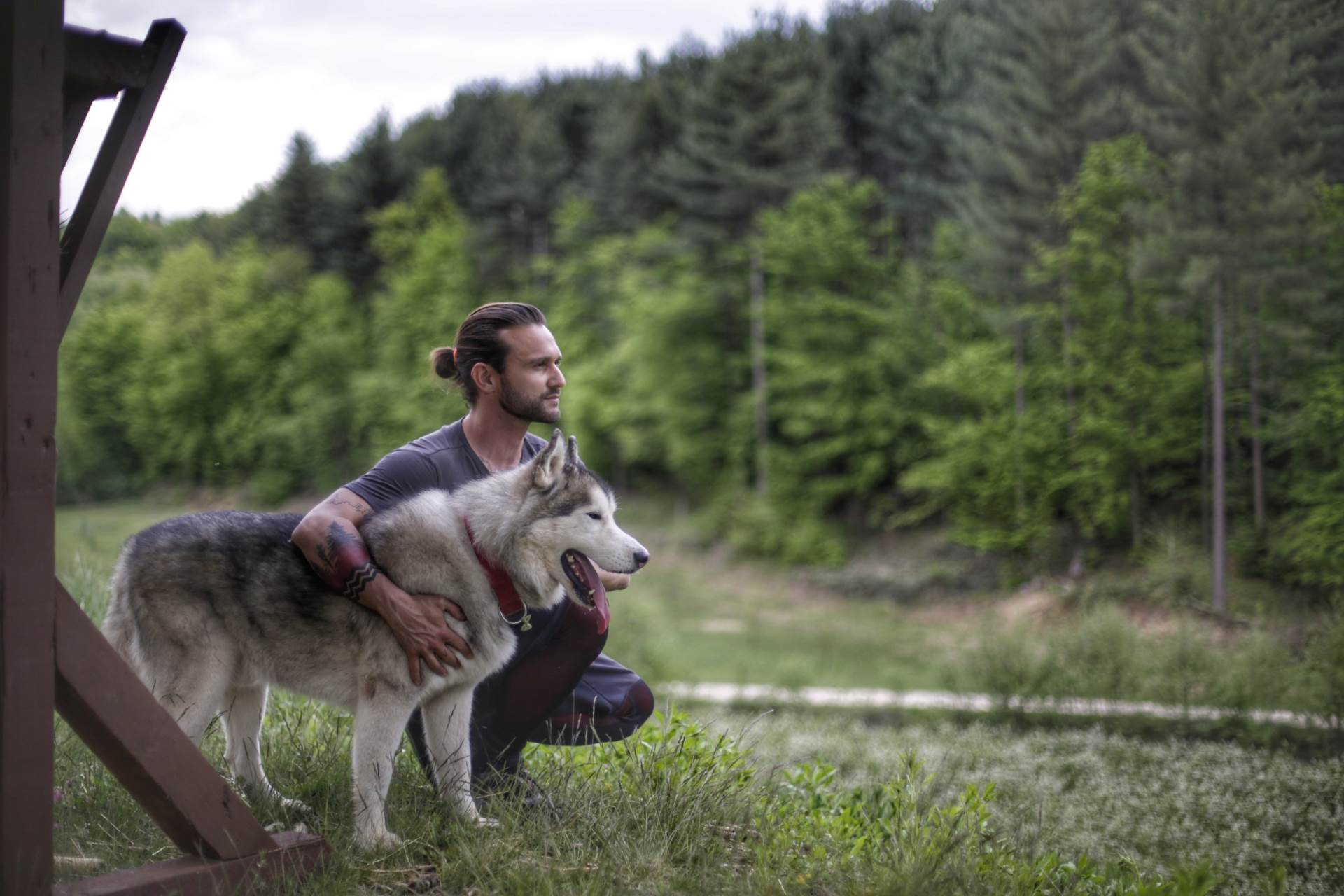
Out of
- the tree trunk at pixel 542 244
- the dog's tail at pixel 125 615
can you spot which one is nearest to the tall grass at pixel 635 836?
the dog's tail at pixel 125 615

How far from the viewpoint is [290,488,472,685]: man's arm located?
10.3 feet

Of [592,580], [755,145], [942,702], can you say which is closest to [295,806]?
[592,580]

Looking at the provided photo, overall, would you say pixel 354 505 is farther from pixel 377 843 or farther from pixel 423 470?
pixel 377 843

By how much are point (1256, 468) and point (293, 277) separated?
949 inches

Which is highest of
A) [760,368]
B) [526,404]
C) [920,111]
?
[920,111]

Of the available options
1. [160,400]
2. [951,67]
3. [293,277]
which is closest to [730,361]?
[951,67]

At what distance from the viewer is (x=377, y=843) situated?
3113 mm

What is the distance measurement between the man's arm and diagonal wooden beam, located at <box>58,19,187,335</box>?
3.11 feet

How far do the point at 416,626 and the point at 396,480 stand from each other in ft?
2.03

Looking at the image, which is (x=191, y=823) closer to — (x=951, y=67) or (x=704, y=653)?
(x=704, y=653)

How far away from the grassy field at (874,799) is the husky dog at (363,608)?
1.01 ft

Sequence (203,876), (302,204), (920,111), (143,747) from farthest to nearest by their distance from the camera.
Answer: (302,204) < (920,111) < (203,876) < (143,747)

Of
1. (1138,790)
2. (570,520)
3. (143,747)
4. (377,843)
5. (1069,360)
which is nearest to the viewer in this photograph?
(143,747)

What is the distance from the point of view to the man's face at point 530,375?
3645mm
